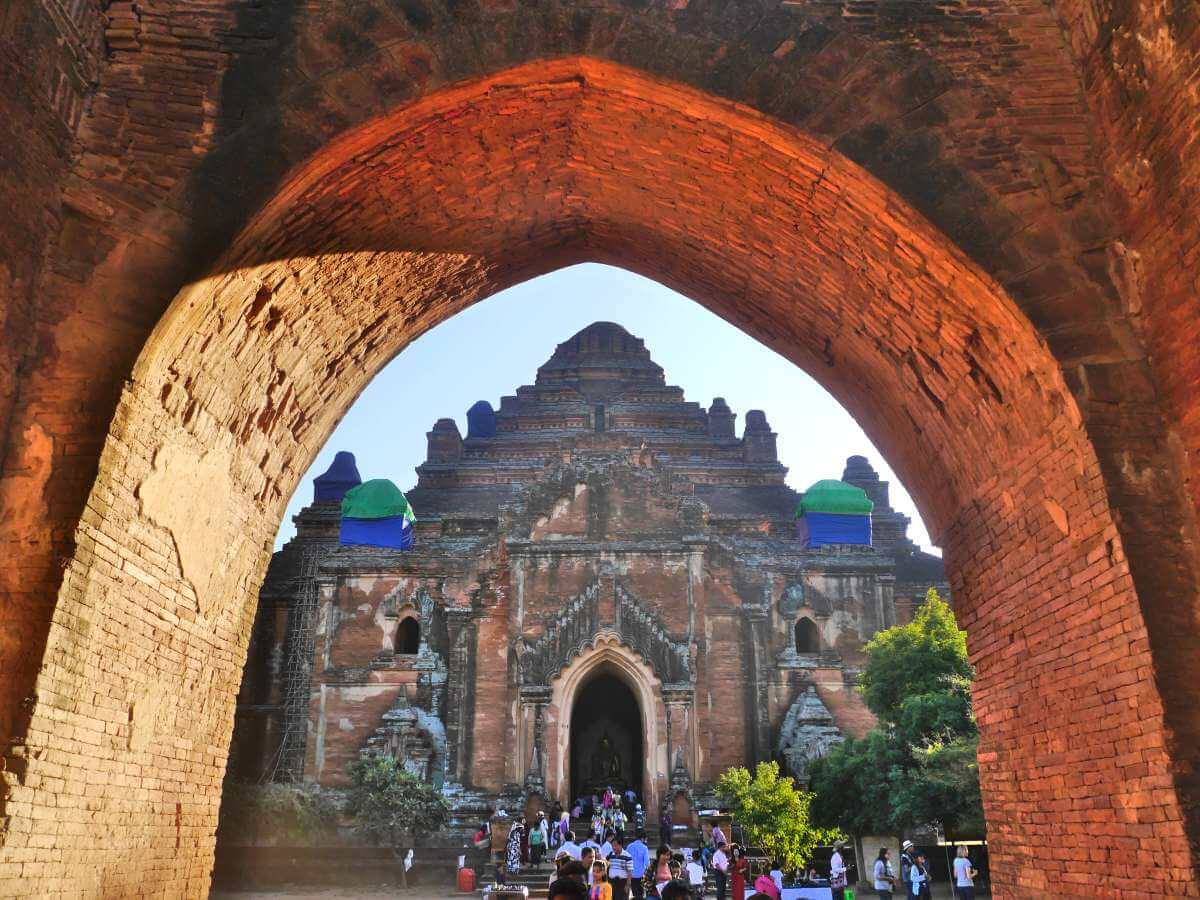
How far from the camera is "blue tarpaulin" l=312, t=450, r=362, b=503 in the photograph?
1291 inches

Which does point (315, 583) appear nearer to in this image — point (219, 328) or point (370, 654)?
→ point (370, 654)

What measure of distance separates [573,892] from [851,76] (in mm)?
4367

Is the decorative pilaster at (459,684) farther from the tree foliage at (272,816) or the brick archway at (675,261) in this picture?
the brick archway at (675,261)

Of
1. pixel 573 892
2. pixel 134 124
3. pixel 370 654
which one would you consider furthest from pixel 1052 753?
pixel 370 654

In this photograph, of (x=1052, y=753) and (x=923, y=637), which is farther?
(x=923, y=637)

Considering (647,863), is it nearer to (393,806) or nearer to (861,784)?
(861,784)

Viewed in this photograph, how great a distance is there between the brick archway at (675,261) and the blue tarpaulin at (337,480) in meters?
26.0

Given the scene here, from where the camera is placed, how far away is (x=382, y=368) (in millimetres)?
8133

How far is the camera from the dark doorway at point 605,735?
26.4 meters

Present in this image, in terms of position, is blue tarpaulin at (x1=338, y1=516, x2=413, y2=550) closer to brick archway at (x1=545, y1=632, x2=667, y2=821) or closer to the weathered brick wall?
brick archway at (x1=545, y1=632, x2=667, y2=821)

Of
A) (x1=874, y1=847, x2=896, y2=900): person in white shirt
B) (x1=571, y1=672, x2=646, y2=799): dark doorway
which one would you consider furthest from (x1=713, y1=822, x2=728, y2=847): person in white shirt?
(x1=571, y1=672, x2=646, y2=799): dark doorway

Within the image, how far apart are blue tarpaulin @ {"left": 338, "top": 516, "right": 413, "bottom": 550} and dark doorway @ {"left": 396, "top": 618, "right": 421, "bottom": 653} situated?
2147 mm

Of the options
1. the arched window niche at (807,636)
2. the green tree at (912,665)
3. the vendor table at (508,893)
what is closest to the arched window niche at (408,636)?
the arched window niche at (807,636)

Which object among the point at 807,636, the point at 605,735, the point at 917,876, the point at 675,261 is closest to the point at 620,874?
the point at 917,876
